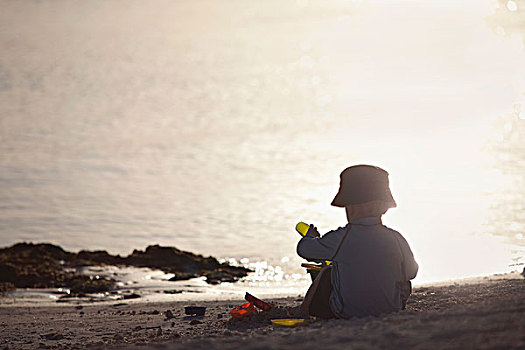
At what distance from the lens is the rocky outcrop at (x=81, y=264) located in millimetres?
15328

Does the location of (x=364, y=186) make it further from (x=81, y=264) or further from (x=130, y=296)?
(x=81, y=264)

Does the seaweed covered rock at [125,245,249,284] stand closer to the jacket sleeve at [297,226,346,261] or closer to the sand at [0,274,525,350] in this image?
the sand at [0,274,525,350]

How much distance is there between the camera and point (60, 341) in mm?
8430

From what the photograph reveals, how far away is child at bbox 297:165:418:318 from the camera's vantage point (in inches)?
257

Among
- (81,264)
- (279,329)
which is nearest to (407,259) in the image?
(279,329)

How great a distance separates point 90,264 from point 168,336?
10226 millimetres

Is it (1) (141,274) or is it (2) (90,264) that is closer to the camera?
(1) (141,274)

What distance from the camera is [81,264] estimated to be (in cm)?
1753

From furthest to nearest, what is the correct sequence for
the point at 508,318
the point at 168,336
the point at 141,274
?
the point at 141,274, the point at 168,336, the point at 508,318

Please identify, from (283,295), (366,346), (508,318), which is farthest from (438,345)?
(283,295)

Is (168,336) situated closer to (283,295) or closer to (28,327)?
(28,327)

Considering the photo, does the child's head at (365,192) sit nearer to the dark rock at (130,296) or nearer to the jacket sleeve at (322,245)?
the jacket sleeve at (322,245)

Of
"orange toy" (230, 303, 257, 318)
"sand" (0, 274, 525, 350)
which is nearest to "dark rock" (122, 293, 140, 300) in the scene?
"sand" (0, 274, 525, 350)

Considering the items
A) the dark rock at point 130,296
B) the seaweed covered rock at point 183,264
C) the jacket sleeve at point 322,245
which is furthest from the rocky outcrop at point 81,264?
the jacket sleeve at point 322,245
